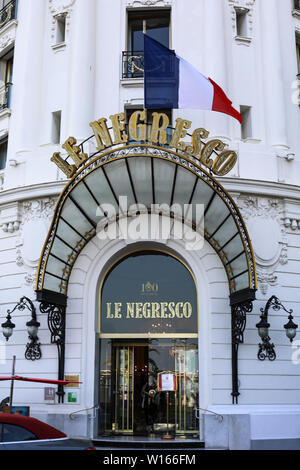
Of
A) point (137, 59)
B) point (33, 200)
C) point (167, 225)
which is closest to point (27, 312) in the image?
point (33, 200)

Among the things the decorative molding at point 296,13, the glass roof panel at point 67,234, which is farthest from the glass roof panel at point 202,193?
the decorative molding at point 296,13

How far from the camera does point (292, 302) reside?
16.8 m

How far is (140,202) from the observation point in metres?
17.0

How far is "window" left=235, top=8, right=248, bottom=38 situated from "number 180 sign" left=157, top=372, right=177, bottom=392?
462 inches

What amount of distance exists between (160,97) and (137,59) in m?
3.36

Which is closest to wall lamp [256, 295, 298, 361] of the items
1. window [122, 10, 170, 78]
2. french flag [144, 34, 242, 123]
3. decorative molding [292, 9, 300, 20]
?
french flag [144, 34, 242, 123]

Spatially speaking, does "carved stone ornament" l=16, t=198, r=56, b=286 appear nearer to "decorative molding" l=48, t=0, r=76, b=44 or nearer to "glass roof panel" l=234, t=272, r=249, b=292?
"decorative molding" l=48, t=0, r=76, b=44

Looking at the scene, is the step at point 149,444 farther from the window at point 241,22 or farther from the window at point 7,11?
the window at point 7,11

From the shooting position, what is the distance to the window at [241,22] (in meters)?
19.4

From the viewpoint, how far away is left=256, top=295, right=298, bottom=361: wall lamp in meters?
15.6

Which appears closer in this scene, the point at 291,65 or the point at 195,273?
the point at 195,273

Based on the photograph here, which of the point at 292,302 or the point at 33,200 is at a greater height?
the point at 33,200

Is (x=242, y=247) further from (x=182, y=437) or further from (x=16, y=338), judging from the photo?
(x=16, y=338)
